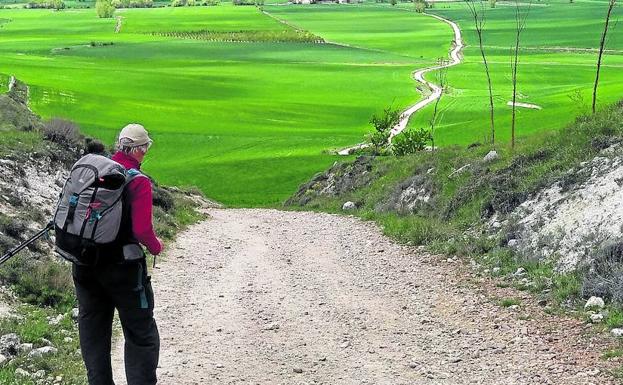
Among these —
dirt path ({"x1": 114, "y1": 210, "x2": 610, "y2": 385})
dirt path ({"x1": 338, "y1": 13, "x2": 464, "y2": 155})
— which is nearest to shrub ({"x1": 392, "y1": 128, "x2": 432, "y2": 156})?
dirt path ({"x1": 338, "y1": 13, "x2": 464, "y2": 155})

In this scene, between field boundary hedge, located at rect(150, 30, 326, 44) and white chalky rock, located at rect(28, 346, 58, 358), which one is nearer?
white chalky rock, located at rect(28, 346, 58, 358)

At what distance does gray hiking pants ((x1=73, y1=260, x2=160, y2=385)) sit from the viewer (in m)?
6.75

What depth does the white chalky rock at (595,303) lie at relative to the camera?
10.2 meters

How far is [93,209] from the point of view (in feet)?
21.0

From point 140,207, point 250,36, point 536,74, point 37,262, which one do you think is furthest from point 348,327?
point 250,36

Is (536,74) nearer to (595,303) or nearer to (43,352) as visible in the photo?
(595,303)

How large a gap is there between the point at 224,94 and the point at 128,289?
71.9 m

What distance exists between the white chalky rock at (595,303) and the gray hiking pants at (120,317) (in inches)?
251

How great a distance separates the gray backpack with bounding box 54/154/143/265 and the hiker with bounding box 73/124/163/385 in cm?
7

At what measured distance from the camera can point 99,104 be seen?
65.8 m

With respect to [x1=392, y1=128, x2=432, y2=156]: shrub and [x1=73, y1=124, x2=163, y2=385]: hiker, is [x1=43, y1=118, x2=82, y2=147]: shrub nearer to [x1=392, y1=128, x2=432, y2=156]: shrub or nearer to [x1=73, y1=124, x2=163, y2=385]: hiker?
[x1=73, y1=124, x2=163, y2=385]: hiker

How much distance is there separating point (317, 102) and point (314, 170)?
29.6 meters

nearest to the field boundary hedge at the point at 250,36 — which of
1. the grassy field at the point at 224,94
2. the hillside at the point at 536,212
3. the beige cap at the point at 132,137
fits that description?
the grassy field at the point at 224,94

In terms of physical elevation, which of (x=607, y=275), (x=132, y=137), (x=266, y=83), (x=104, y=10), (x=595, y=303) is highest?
(x=132, y=137)
